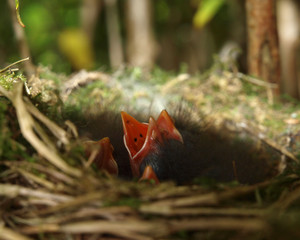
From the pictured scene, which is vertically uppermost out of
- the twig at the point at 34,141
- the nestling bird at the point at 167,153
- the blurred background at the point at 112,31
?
the blurred background at the point at 112,31

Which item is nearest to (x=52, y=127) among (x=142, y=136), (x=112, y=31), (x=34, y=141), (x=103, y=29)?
(x=34, y=141)

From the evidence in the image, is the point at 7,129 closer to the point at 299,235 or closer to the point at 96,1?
the point at 299,235

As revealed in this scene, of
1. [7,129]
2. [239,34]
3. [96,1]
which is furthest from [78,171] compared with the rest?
[96,1]

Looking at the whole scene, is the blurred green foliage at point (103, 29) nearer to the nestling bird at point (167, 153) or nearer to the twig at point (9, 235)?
the nestling bird at point (167, 153)

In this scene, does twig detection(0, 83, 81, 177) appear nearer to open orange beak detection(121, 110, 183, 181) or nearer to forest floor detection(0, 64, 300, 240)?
forest floor detection(0, 64, 300, 240)

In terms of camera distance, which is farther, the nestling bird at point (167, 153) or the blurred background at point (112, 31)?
the blurred background at point (112, 31)

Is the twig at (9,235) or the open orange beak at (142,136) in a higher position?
the open orange beak at (142,136)

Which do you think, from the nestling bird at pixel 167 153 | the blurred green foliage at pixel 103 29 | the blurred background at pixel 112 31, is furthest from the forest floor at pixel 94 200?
the blurred green foliage at pixel 103 29

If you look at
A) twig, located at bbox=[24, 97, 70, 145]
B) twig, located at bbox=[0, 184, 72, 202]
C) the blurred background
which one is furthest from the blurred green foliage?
twig, located at bbox=[0, 184, 72, 202]
